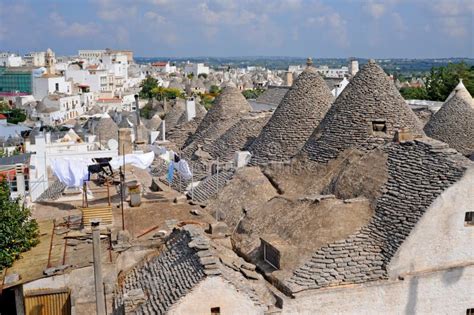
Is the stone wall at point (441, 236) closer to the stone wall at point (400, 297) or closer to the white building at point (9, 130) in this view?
the stone wall at point (400, 297)

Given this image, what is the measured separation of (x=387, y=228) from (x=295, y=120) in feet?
21.8

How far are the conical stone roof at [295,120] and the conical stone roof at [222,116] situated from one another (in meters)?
4.95

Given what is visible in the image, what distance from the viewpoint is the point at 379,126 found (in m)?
14.1

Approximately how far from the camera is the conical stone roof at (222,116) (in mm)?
22234

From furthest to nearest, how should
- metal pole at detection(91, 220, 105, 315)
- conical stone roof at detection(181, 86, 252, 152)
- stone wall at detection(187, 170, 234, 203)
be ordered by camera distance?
conical stone roof at detection(181, 86, 252, 152), stone wall at detection(187, 170, 234, 203), metal pole at detection(91, 220, 105, 315)

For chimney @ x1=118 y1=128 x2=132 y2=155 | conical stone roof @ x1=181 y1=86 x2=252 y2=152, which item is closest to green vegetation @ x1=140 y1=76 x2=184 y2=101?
conical stone roof @ x1=181 y1=86 x2=252 y2=152

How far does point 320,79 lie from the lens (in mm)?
17328

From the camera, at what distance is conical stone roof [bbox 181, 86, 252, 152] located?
72.9 feet

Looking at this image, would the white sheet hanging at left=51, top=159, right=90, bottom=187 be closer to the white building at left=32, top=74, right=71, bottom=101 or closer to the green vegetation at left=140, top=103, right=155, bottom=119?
the green vegetation at left=140, top=103, right=155, bottom=119

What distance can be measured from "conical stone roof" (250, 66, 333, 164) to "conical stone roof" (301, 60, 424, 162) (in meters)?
1.33

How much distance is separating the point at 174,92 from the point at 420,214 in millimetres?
79788

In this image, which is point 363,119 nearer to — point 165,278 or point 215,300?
point 165,278

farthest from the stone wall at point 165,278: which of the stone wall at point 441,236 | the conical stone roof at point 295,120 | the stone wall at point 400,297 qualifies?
the conical stone roof at point 295,120

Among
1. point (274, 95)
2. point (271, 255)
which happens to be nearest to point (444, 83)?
point (274, 95)
